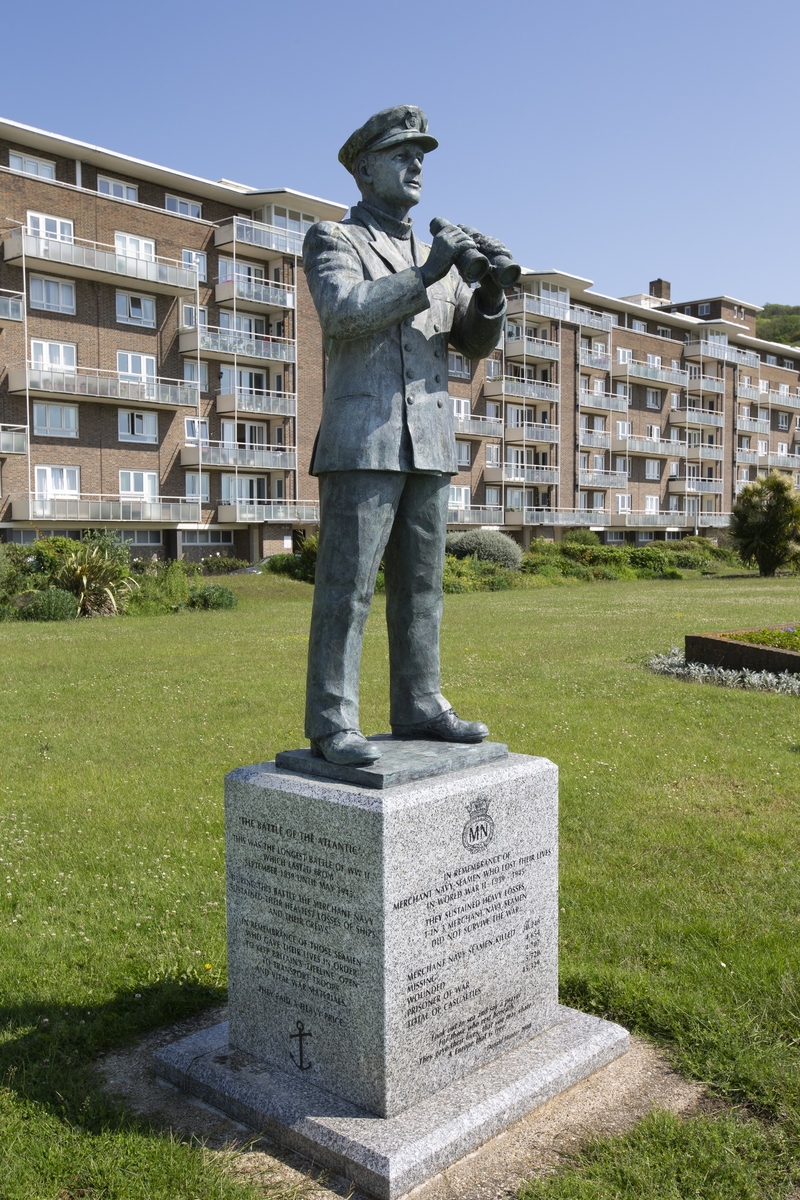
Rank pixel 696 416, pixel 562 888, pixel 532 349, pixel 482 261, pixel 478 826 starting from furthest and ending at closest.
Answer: pixel 696 416
pixel 532 349
pixel 562 888
pixel 478 826
pixel 482 261

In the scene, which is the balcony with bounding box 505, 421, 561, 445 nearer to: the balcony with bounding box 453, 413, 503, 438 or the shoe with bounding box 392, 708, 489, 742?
the balcony with bounding box 453, 413, 503, 438

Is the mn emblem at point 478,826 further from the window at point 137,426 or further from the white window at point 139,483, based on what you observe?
the window at point 137,426

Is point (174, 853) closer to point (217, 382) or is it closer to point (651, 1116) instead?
point (651, 1116)

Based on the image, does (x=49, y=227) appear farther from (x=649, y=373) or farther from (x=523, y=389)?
(x=649, y=373)

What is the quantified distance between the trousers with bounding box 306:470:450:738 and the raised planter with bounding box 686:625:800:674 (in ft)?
32.8

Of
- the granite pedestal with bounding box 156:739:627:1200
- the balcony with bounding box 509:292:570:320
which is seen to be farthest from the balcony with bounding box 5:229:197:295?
the granite pedestal with bounding box 156:739:627:1200

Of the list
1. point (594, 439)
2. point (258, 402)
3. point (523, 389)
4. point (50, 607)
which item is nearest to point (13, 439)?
point (258, 402)

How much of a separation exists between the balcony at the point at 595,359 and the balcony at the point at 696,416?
362 inches

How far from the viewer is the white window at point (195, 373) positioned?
42062mm

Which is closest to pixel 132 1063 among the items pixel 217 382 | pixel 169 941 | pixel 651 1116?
pixel 169 941

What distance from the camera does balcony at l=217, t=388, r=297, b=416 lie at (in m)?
42.3

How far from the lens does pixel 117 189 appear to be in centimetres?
4175

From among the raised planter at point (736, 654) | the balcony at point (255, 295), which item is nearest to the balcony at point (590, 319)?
the balcony at point (255, 295)

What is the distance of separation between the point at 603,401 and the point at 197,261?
27.8m
